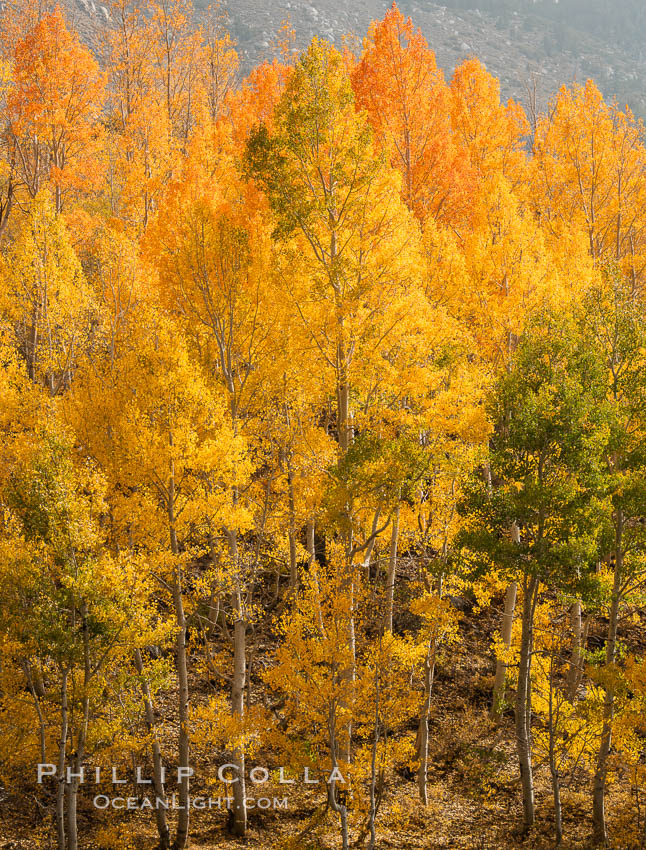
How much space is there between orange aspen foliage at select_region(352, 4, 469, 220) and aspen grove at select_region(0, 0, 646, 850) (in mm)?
3528

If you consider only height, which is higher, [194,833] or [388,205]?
[388,205]

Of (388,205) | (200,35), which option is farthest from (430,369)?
(200,35)

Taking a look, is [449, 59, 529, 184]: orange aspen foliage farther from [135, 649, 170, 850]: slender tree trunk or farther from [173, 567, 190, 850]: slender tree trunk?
[135, 649, 170, 850]: slender tree trunk

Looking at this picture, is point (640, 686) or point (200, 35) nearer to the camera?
point (640, 686)

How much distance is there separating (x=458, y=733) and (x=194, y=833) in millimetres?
6934

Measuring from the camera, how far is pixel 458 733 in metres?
16.6

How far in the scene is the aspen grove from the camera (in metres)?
11.2

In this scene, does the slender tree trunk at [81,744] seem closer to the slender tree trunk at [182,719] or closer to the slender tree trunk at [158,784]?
the slender tree trunk at [158,784]

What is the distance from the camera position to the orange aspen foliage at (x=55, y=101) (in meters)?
19.1

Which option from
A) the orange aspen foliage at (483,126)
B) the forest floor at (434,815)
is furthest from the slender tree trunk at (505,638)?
the orange aspen foliage at (483,126)

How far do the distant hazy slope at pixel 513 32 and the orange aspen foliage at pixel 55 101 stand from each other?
65.9 meters

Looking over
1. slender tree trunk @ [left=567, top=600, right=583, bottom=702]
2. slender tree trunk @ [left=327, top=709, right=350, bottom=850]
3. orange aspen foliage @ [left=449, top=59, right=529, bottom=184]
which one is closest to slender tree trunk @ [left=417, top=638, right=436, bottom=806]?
slender tree trunk @ [left=567, top=600, right=583, bottom=702]

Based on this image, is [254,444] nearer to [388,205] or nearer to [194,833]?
[388,205]

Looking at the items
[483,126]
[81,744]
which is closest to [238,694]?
[81,744]
